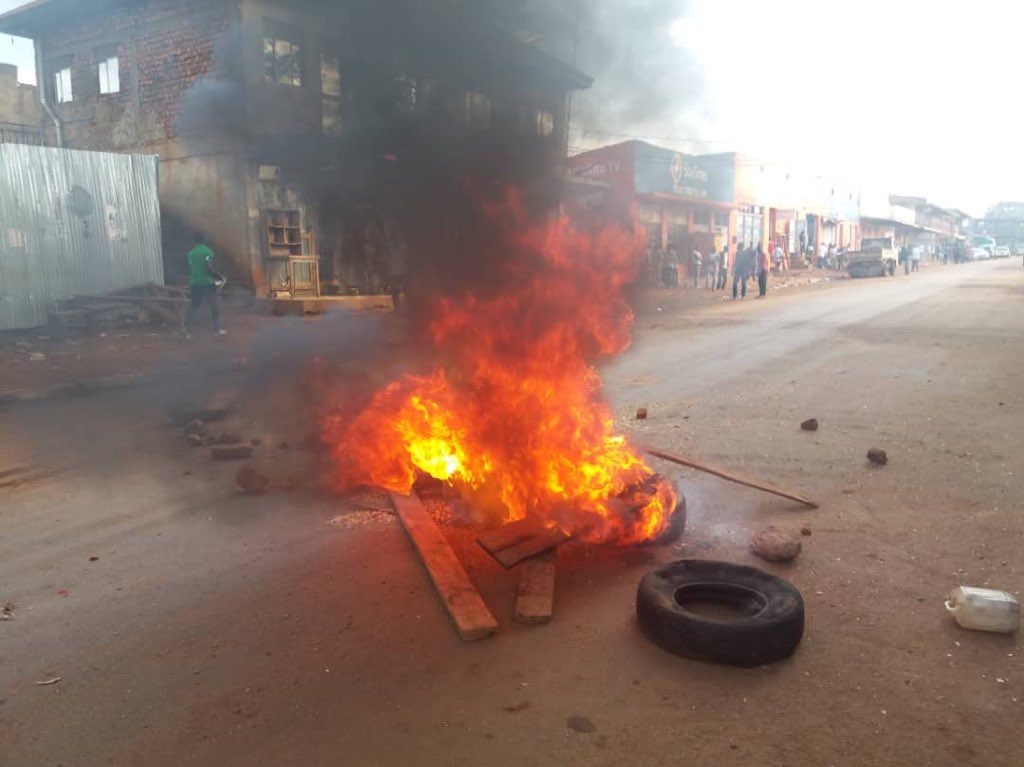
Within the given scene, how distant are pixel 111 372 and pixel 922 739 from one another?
9.56 meters

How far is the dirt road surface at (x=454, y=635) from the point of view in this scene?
7.81ft

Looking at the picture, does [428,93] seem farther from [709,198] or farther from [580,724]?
[709,198]

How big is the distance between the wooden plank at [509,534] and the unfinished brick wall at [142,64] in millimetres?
12266

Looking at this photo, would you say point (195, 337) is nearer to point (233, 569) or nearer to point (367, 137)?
point (367, 137)

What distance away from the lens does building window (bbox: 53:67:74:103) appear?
61.4ft

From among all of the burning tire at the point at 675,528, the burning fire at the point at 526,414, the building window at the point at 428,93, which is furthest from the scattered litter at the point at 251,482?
the building window at the point at 428,93

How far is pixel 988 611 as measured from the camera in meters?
3.02

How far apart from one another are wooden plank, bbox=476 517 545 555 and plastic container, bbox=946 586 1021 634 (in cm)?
190

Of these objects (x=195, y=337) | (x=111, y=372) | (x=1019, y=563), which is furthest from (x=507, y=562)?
(x=195, y=337)

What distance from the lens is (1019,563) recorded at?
3684 millimetres

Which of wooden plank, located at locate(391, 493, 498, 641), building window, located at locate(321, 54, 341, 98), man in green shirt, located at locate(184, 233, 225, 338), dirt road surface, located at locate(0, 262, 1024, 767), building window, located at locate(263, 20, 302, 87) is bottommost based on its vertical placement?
dirt road surface, located at locate(0, 262, 1024, 767)

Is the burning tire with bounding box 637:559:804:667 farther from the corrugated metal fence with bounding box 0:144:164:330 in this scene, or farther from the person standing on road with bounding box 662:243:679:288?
the person standing on road with bounding box 662:243:679:288

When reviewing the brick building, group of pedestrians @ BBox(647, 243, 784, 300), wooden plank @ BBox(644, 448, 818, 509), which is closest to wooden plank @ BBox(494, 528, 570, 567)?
wooden plank @ BBox(644, 448, 818, 509)

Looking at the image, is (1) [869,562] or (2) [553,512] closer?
(1) [869,562]
